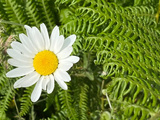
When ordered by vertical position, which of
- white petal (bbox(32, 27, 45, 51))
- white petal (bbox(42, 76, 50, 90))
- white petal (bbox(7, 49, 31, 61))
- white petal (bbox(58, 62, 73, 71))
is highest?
white petal (bbox(32, 27, 45, 51))

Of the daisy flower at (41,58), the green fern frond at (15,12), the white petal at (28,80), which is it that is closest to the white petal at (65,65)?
the daisy flower at (41,58)

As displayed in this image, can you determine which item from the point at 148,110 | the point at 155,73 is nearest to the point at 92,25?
the point at 155,73

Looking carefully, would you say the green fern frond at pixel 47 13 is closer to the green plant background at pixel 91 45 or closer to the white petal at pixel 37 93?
the green plant background at pixel 91 45

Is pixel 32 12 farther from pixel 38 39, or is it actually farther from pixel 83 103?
pixel 83 103

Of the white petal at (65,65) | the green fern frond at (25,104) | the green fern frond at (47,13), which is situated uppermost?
the green fern frond at (47,13)

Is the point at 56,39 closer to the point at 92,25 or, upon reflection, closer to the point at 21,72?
the point at 21,72

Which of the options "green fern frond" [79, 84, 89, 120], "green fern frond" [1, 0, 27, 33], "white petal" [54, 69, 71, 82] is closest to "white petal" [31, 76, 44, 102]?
"white petal" [54, 69, 71, 82]

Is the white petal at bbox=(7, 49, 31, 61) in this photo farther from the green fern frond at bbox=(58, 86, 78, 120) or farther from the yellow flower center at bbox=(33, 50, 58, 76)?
the green fern frond at bbox=(58, 86, 78, 120)
